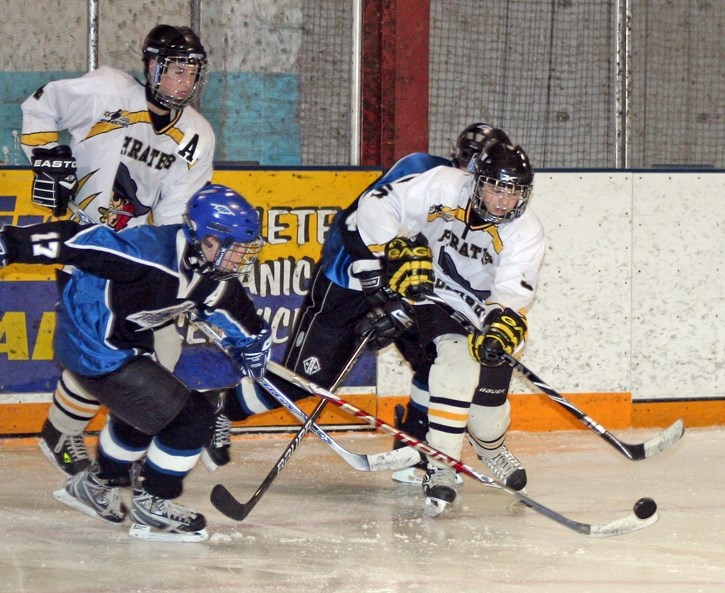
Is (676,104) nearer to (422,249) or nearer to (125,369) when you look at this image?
(422,249)

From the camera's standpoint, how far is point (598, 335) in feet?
15.3

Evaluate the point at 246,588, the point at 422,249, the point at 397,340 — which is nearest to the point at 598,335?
the point at 397,340

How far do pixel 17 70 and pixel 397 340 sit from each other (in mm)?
2046

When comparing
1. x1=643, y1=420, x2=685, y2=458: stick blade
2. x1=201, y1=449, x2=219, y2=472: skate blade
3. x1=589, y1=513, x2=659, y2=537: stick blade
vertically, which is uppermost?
x1=643, y1=420, x2=685, y2=458: stick blade

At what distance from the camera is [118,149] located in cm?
360

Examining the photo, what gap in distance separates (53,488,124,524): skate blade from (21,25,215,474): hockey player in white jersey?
0.42ft

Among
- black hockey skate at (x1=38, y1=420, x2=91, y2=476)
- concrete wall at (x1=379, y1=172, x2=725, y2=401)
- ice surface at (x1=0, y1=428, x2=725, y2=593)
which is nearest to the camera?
ice surface at (x1=0, y1=428, x2=725, y2=593)

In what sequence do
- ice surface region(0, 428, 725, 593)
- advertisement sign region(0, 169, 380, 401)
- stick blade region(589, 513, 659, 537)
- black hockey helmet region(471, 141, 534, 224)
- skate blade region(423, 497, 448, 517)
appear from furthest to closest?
advertisement sign region(0, 169, 380, 401)
skate blade region(423, 497, 448, 517)
black hockey helmet region(471, 141, 534, 224)
stick blade region(589, 513, 659, 537)
ice surface region(0, 428, 725, 593)

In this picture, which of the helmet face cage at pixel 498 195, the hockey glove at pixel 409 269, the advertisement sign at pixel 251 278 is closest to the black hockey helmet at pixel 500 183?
the helmet face cage at pixel 498 195

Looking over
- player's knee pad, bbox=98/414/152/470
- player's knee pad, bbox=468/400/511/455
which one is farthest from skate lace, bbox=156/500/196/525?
player's knee pad, bbox=468/400/511/455

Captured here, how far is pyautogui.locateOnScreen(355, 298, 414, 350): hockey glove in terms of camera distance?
3.48 meters

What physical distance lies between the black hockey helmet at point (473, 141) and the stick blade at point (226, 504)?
4.22 feet

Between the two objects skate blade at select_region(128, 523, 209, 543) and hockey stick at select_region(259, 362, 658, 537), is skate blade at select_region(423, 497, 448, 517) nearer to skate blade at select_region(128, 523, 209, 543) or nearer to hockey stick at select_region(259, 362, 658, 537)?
hockey stick at select_region(259, 362, 658, 537)

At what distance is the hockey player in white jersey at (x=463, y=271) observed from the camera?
10.9 ft
